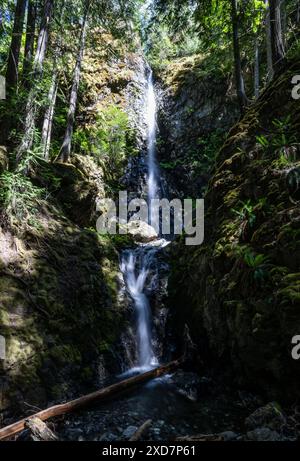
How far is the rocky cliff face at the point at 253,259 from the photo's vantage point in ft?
16.8

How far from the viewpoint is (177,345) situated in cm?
830

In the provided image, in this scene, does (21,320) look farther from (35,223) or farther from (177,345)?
(177,345)

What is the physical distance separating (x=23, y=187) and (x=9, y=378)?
3745 mm

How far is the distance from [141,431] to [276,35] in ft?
30.8

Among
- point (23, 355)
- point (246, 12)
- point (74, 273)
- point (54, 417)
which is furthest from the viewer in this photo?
point (246, 12)

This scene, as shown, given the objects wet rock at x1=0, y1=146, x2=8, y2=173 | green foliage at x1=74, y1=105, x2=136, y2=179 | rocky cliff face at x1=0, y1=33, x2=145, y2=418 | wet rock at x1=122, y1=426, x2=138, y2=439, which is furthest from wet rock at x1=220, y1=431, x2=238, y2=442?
green foliage at x1=74, y1=105, x2=136, y2=179

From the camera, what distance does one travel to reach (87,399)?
5.46m

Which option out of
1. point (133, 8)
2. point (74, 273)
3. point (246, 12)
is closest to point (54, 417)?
point (74, 273)

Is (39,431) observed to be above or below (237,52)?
below

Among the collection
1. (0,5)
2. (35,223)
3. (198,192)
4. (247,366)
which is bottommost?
(247,366)

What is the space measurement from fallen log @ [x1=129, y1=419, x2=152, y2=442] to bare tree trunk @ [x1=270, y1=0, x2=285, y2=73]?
8.22 metres

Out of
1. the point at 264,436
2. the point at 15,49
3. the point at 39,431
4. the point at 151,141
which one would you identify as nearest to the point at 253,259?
the point at 264,436

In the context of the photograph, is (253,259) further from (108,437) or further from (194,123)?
(194,123)

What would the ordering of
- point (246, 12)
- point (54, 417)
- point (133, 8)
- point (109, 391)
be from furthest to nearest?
1. point (133, 8)
2. point (246, 12)
3. point (109, 391)
4. point (54, 417)
